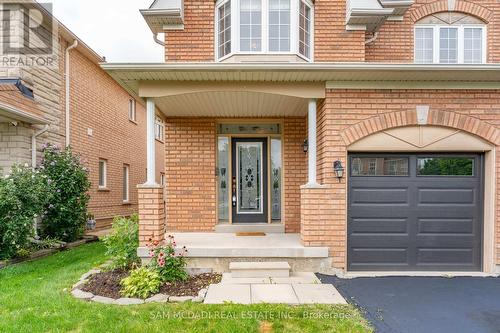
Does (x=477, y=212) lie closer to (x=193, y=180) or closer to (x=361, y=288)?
(x=361, y=288)

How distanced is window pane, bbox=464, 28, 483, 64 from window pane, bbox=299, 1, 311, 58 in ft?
12.1

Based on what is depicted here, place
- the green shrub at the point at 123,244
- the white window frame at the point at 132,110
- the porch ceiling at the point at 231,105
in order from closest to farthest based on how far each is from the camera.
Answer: the green shrub at the point at 123,244
the porch ceiling at the point at 231,105
the white window frame at the point at 132,110

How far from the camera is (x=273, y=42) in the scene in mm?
6324

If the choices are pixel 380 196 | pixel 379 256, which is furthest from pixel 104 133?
pixel 379 256

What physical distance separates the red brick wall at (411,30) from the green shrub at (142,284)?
6172mm

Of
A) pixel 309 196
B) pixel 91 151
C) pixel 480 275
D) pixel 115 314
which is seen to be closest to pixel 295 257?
pixel 309 196

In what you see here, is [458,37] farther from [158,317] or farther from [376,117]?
[158,317]

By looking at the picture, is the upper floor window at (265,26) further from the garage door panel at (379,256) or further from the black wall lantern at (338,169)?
the garage door panel at (379,256)

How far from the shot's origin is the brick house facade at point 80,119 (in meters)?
6.90

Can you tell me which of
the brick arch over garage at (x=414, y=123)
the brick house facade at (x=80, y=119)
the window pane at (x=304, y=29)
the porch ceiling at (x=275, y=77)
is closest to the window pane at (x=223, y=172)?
the porch ceiling at (x=275, y=77)

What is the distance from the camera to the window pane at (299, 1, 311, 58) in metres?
6.36

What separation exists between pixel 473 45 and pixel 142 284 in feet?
27.5

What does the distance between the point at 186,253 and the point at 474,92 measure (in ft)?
18.4

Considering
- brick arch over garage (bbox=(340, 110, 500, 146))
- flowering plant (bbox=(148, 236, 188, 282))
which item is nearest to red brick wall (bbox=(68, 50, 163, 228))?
flowering plant (bbox=(148, 236, 188, 282))
